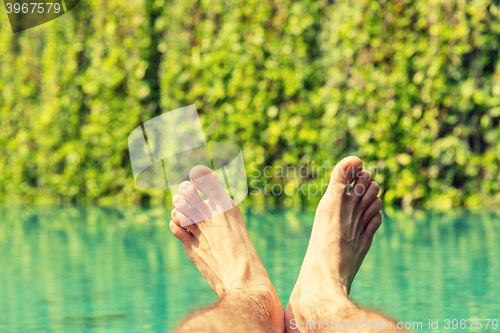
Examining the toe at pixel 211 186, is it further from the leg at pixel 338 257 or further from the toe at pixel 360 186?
the toe at pixel 360 186

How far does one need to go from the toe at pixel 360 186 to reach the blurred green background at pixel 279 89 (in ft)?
7.06

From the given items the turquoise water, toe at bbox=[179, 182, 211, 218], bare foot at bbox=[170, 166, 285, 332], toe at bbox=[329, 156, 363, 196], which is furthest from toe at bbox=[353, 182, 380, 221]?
toe at bbox=[179, 182, 211, 218]

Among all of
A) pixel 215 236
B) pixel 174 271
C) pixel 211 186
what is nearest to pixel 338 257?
pixel 215 236

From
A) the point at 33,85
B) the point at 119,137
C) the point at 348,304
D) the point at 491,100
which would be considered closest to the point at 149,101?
the point at 119,137

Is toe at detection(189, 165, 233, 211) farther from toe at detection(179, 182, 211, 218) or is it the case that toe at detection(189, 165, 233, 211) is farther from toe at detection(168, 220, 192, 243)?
toe at detection(168, 220, 192, 243)

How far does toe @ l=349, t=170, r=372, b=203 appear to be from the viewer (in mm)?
2130

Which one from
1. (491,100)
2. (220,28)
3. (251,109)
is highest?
(220,28)

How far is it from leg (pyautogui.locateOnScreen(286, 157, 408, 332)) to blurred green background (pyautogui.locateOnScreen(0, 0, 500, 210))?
2.14 m

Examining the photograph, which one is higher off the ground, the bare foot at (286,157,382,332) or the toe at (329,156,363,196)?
the toe at (329,156,363,196)

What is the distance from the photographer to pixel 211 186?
87.9 inches

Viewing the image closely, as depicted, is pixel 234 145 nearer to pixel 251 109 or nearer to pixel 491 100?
pixel 251 109

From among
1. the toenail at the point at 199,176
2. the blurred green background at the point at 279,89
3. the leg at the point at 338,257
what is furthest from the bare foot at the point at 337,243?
the blurred green background at the point at 279,89

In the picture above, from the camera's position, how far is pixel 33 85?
236 inches

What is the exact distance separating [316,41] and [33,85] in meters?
3.36
